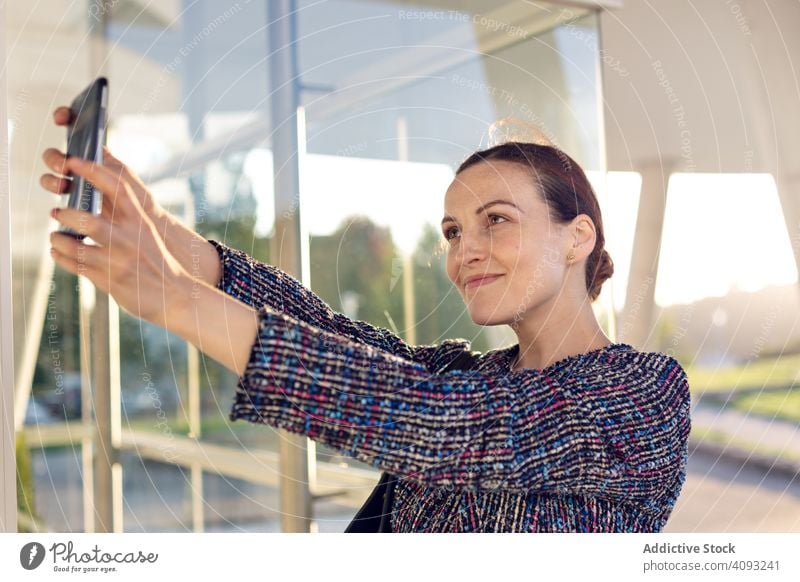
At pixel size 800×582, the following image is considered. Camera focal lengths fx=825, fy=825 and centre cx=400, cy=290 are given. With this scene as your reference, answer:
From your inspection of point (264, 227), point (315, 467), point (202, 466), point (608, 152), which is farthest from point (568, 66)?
point (202, 466)

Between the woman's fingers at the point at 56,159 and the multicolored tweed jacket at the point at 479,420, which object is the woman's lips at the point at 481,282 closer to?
the multicolored tweed jacket at the point at 479,420

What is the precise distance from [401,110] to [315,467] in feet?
1.83

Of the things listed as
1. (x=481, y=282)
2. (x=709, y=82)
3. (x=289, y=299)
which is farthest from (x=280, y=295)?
(x=709, y=82)

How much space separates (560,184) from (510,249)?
83 millimetres

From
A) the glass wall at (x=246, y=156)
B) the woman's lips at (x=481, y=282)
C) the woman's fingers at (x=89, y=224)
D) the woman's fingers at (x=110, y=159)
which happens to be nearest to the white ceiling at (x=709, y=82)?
the glass wall at (x=246, y=156)

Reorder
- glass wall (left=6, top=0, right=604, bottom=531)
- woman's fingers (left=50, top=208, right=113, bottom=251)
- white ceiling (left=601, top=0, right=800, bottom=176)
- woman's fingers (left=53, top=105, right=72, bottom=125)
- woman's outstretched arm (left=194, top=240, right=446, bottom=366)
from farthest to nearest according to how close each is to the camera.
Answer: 1. white ceiling (left=601, top=0, right=800, bottom=176)
2. glass wall (left=6, top=0, right=604, bottom=531)
3. woman's outstretched arm (left=194, top=240, right=446, bottom=366)
4. woman's fingers (left=53, top=105, right=72, bottom=125)
5. woman's fingers (left=50, top=208, right=113, bottom=251)

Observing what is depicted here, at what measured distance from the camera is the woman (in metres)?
0.52

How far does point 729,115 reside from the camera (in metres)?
1.27

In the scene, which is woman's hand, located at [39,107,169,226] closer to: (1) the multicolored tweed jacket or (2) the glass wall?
(1) the multicolored tweed jacket

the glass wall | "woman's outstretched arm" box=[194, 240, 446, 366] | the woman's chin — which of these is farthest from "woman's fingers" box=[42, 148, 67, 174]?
the glass wall

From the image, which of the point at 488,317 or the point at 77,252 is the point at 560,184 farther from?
the point at 77,252

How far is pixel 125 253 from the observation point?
50 centimetres

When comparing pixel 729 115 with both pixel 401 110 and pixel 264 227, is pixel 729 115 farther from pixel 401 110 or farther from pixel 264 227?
pixel 264 227

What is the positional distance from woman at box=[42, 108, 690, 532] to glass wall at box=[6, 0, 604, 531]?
0.25 m
